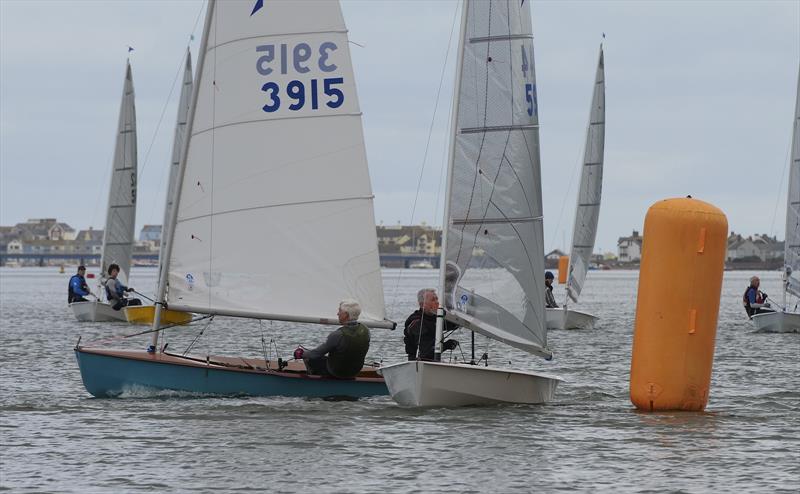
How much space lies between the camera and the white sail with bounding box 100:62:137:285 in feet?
144

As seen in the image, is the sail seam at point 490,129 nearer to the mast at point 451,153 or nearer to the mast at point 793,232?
the mast at point 451,153

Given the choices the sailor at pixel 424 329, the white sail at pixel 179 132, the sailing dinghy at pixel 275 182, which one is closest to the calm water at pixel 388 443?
→ the sailor at pixel 424 329

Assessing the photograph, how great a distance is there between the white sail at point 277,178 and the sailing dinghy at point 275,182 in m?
0.01

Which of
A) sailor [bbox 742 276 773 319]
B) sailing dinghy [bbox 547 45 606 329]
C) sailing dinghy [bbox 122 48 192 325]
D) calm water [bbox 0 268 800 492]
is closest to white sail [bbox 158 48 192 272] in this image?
sailing dinghy [bbox 122 48 192 325]

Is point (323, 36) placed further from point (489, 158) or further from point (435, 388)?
point (435, 388)

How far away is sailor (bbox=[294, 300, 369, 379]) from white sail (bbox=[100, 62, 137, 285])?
26663mm

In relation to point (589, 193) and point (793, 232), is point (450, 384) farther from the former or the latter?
point (589, 193)

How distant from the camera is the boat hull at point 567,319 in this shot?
40.0m

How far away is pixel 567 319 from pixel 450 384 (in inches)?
933

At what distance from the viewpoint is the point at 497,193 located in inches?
702

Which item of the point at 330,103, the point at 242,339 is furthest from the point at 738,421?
the point at 242,339

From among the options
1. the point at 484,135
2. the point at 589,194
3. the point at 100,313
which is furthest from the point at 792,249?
the point at 484,135

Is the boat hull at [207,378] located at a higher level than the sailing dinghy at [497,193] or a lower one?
lower

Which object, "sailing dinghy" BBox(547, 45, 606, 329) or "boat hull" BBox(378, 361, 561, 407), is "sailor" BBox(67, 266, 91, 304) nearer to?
"sailing dinghy" BBox(547, 45, 606, 329)
